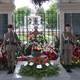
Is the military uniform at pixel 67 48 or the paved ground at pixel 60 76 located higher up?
the military uniform at pixel 67 48

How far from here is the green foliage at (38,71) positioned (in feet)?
23.8

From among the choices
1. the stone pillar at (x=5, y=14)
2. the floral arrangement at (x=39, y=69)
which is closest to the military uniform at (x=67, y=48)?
the stone pillar at (x=5, y=14)

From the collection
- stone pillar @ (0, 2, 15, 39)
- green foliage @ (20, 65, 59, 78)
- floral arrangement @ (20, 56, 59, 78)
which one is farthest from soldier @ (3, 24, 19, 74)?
green foliage @ (20, 65, 59, 78)

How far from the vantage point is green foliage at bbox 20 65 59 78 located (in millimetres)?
7248

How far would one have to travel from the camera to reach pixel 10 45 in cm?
1010

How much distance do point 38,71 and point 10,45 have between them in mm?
2975

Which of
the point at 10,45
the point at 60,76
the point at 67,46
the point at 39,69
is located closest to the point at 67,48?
the point at 67,46

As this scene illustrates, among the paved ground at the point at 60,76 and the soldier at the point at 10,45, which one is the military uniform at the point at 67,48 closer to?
the paved ground at the point at 60,76

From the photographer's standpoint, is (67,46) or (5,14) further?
(5,14)

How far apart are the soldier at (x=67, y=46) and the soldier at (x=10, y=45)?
4.77 feet

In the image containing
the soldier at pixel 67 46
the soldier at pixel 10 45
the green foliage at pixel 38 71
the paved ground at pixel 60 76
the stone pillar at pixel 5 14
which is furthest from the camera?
the stone pillar at pixel 5 14

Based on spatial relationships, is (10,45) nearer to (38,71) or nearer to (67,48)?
(67,48)

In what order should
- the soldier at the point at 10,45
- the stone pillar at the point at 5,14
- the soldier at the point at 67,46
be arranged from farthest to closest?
the stone pillar at the point at 5,14
the soldier at the point at 67,46
the soldier at the point at 10,45

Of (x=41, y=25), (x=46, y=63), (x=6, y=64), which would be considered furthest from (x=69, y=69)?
(x=41, y=25)
